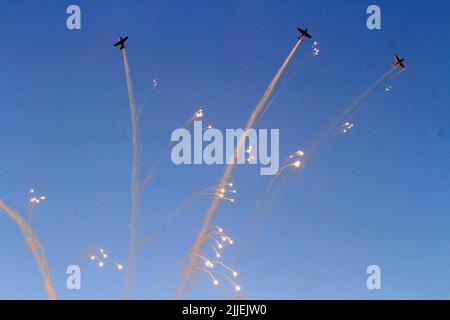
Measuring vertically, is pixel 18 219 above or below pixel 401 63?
below
